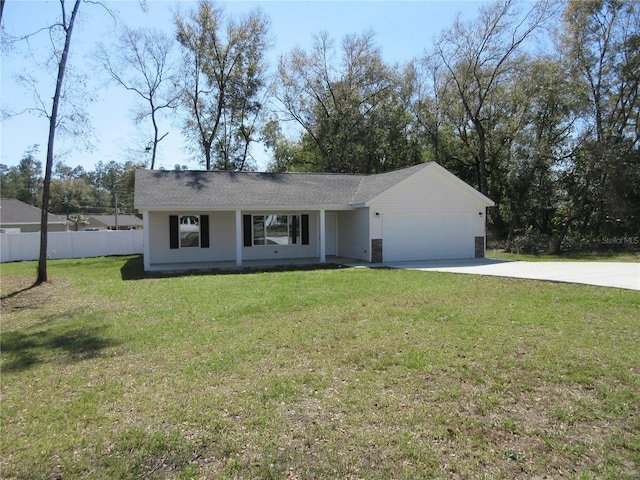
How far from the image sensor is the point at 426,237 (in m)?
17.9

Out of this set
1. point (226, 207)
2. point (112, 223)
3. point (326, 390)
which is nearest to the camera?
point (326, 390)

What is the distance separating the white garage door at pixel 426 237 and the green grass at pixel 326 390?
8.73m

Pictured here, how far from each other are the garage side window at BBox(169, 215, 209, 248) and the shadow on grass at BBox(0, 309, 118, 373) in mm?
9485

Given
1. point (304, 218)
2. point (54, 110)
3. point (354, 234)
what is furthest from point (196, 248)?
point (54, 110)

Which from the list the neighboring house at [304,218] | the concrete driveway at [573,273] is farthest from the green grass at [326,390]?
the neighboring house at [304,218]

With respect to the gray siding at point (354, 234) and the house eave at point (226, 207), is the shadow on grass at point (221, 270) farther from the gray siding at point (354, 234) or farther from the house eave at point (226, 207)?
the house eave at point (226, 207)

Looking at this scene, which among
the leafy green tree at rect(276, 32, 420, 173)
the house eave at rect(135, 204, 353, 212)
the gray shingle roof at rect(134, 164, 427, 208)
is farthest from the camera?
the leafy green tree at rect(276, 32, 420, 173)

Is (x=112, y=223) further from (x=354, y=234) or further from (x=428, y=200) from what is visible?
(x=428, y=200)

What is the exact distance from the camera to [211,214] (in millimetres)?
17578

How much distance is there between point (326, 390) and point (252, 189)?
1429cm

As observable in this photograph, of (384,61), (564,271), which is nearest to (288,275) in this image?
(564,271)

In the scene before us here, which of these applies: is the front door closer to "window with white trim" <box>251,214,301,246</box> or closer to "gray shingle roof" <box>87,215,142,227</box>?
"window with white trim" <box>251,214,301,246</box>

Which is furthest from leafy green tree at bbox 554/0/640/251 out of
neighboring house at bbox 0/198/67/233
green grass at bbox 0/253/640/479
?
neighboring house at bbox 0/198/67/233

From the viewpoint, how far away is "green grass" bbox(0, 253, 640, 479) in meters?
3.20
